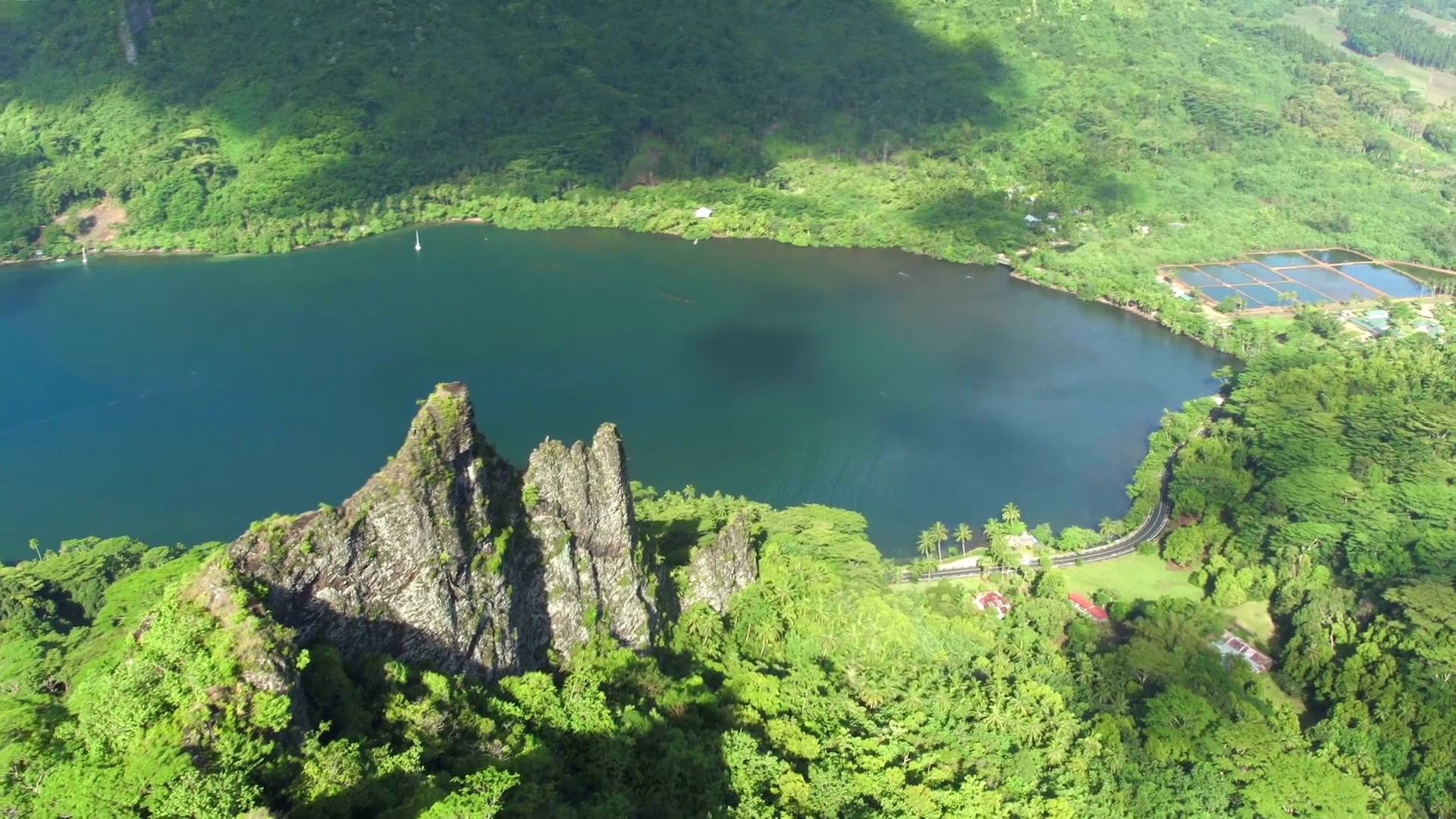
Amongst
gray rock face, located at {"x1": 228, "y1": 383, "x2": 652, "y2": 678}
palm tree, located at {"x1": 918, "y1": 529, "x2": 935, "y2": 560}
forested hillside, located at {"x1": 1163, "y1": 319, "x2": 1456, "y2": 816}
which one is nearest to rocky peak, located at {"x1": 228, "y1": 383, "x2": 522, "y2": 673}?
gray rock face, located at {"x1": 228, "y1": 383, "x2": 652, "y2": 678}

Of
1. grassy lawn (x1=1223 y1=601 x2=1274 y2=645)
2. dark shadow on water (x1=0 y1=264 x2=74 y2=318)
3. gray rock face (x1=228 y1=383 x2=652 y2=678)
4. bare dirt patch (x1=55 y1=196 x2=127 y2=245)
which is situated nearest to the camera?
gray rock face (x1=228 y1=383 x2=652 y2=678)

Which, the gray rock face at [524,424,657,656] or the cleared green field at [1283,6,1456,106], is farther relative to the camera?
the cleared green field at [1283,6,1456,106]

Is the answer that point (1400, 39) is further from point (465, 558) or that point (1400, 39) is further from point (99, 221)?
point (465, 558)

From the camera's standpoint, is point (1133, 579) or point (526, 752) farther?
point (1133, 579)

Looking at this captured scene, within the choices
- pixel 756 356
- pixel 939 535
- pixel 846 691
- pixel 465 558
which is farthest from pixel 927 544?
pixel 465 558

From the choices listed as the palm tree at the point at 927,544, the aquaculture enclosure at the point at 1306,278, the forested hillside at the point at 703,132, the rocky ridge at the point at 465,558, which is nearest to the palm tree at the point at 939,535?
the palm tree at the point at 927,544

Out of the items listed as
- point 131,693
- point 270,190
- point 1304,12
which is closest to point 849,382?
point 131,693

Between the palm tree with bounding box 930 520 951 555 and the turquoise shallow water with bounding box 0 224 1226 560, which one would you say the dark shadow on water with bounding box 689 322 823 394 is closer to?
the turquoise shallow water with bounding box 0 224 1226 560
